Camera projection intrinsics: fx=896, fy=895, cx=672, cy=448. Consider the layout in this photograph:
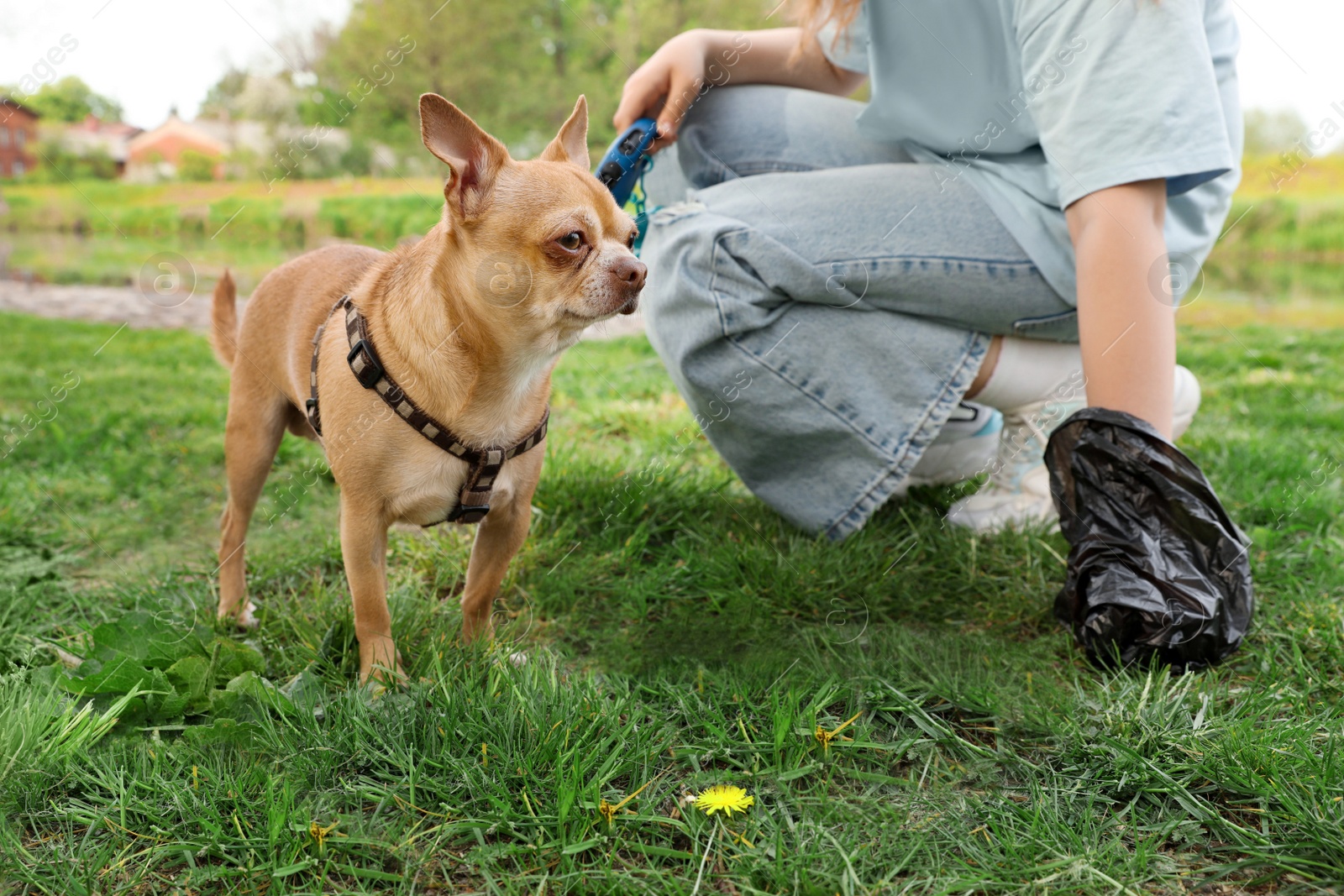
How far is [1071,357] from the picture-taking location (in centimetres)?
245

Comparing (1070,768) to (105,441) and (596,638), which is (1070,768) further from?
(105,441)

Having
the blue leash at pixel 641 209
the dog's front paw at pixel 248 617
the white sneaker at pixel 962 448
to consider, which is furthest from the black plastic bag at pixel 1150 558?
the dog's front paw at pixel 248 617

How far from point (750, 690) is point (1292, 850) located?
2.87 ft

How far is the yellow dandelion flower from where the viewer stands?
140cm

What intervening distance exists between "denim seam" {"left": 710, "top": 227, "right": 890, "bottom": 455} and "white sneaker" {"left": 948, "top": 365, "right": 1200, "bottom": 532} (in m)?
0.51

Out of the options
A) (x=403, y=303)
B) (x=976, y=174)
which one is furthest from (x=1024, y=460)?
(x=403, y=303)

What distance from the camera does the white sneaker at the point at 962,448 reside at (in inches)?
104

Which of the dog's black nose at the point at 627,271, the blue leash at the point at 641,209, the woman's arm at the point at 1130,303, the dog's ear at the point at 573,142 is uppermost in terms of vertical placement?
the dog's ear at the point at 573,142

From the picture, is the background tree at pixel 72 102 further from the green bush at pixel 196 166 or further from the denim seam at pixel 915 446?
the denim seam at pixel 915 446

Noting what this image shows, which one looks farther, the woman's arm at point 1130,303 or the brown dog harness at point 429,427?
the woman's arm at point 1130,303

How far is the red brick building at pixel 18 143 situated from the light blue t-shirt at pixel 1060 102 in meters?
10.6

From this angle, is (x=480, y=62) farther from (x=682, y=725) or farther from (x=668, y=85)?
(x=682, y=725)

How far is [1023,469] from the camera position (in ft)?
8.95

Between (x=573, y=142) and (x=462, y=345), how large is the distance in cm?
62
